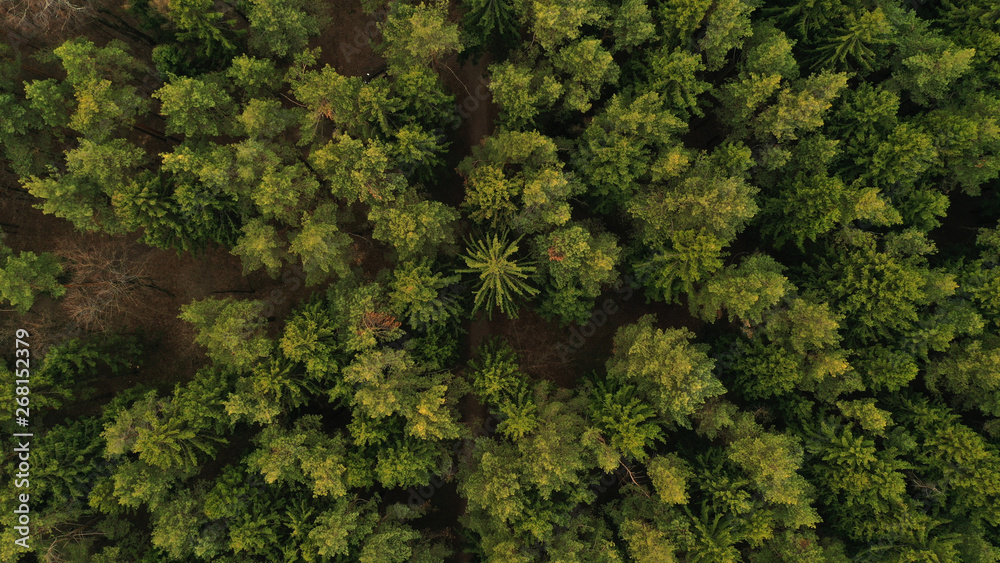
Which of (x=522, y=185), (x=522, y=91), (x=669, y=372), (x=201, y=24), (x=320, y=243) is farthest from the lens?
(x=522, y=185)

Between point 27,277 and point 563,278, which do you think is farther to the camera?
point 563,278

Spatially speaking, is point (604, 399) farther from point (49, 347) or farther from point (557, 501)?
point (49, 347)

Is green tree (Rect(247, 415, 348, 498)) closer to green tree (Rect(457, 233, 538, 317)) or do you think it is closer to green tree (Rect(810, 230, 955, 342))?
green tree (Rect(457, 233, 538, 317))

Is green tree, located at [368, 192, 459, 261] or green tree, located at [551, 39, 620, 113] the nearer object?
green tree, located at [551, 39, 620, 113]

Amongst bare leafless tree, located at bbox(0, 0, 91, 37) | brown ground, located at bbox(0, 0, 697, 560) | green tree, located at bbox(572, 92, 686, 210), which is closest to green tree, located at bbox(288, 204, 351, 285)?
brown ground, located at bbox(0, 0, 697, 560)

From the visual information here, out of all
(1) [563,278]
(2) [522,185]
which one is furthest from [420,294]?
(2) [522,185]

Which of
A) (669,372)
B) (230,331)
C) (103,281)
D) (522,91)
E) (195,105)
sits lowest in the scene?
(669,372)

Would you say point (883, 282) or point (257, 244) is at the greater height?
point (257, 244)

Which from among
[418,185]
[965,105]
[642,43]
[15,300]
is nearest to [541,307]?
[418,185]

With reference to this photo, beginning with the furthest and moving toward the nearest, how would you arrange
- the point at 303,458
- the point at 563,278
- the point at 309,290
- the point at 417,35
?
1. the point at 309,290
2. the point at 563,278
3. the point at 303,458
4. the point at 417,35

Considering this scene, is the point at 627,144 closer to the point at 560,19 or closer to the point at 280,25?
the point at 560,19
